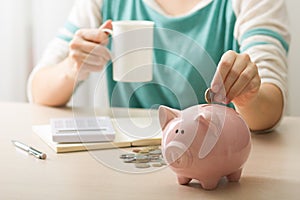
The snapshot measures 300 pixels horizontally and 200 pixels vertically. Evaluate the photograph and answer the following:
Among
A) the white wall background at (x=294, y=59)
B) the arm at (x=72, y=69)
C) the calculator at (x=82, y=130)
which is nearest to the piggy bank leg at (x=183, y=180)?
the calculator at (x=82, y=130)

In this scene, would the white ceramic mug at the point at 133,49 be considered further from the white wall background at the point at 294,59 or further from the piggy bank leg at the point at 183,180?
the white wall background at the point at 294,59

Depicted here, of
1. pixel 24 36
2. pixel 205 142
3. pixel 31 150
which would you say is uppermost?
pixel 205 142

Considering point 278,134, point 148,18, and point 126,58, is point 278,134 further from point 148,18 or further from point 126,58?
point 148,18

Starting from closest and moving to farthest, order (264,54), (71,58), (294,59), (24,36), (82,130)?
(82,130), (264,54), (71,58), (294,59), (24,36)

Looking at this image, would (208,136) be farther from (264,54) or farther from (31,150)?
(264,54)

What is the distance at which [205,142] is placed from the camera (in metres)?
0.71

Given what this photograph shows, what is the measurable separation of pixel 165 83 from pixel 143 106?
12.5 inches

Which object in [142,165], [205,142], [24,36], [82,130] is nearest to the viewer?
[205,142]

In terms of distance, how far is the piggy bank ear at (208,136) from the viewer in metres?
0.71

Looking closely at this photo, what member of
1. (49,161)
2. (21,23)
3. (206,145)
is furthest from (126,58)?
(21,23)

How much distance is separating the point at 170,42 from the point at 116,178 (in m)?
0.35

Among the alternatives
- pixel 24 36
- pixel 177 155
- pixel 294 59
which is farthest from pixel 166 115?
pixel 24 36

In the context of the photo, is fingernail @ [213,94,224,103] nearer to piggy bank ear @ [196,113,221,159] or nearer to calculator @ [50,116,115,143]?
piggy bank ear @ [196,113,221,159]

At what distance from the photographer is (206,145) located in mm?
714
